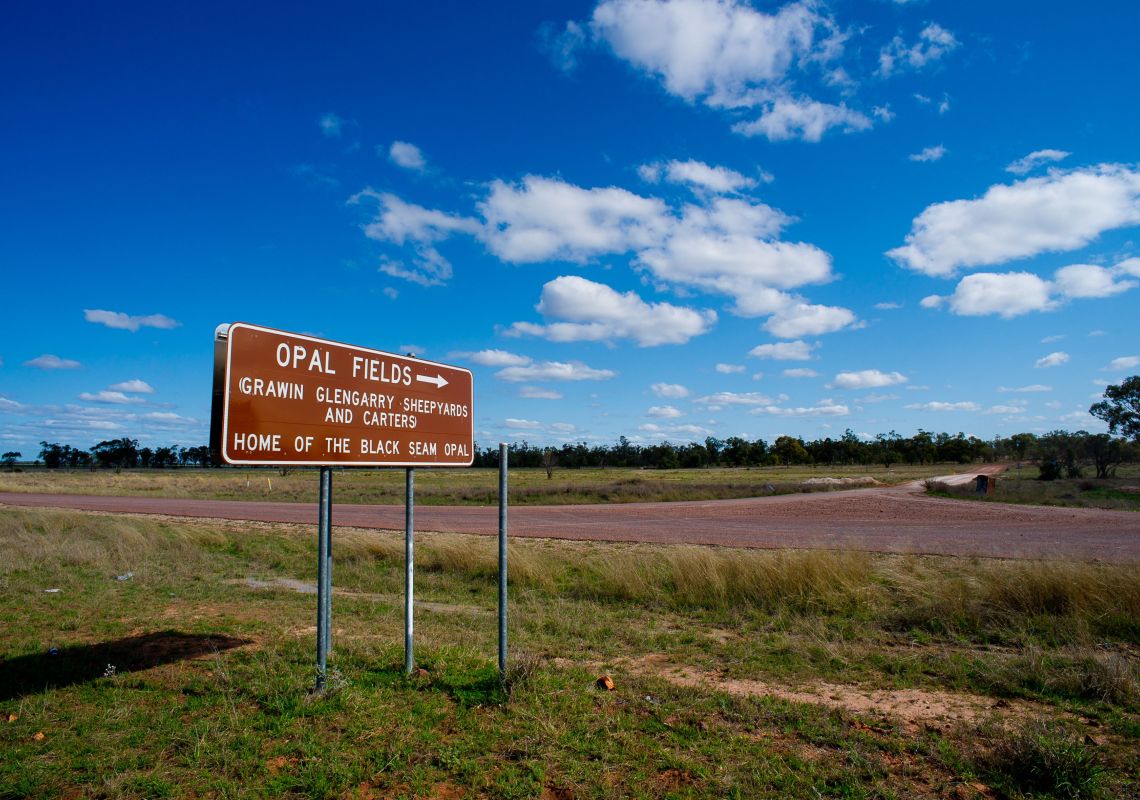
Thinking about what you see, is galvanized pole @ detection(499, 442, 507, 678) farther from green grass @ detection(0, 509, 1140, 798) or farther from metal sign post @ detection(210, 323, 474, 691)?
green grass @ detection(0, 509, 1140, 798)

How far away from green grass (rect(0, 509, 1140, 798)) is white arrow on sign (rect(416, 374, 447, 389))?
2532mm

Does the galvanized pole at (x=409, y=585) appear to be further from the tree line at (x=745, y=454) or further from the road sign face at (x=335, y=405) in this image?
the tree line at (x=745, y=454)

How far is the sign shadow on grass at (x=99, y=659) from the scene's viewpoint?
218 inches

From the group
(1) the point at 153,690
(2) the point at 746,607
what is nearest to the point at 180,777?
(1) the point at 153,690

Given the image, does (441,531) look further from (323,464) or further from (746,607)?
(323,464)

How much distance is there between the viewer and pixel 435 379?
6266 millimetres

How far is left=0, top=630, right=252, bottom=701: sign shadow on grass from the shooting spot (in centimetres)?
553

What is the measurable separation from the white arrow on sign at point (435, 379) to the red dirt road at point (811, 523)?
10089mm

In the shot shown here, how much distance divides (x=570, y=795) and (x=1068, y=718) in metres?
3.70

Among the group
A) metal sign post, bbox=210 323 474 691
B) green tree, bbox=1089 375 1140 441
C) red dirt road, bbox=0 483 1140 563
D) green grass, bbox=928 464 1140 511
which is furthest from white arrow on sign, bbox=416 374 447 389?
green tree, bbox=1089 375 1140 441

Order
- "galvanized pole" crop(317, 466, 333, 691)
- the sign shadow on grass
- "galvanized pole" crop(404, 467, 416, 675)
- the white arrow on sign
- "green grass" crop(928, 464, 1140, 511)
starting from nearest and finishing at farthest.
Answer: "galvanized pole" crop(317, 466, 333, 691)
the sign shadow on grass
"galvanized pole" crop(404, 467, 416, 675)
the white arrow on sign
"green grass" crop(928, 464, 1140, 511)

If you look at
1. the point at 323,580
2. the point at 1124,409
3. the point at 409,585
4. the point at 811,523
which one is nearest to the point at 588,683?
the point at 409,585

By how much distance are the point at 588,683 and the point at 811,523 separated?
60.6ft

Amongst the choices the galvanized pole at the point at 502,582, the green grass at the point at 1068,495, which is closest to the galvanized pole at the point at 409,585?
the galvanized pole at the point at 502,582
